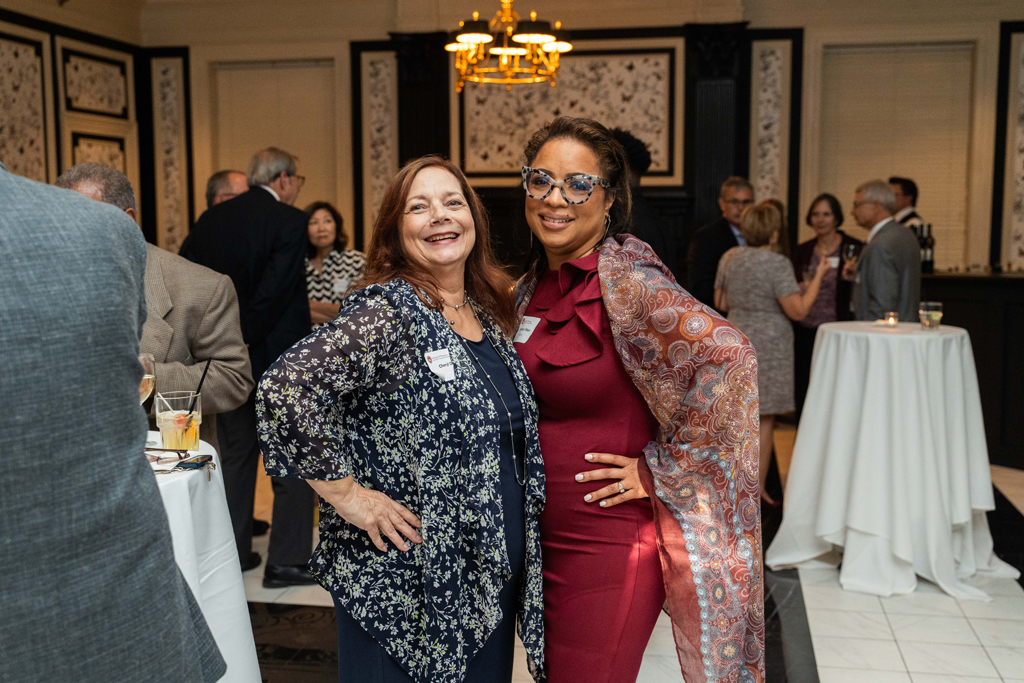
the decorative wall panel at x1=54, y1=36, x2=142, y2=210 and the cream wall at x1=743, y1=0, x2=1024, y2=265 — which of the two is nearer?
the cream wall at x1=743, y1=0, x2=1024, y2=265

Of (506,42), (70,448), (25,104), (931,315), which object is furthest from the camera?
(25,104)

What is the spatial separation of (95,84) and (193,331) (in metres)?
6.55

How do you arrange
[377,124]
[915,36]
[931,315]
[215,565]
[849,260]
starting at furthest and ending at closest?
[377,124] → [915,36] → [849,260] → [931,315] → [215,565]

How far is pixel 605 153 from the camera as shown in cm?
199

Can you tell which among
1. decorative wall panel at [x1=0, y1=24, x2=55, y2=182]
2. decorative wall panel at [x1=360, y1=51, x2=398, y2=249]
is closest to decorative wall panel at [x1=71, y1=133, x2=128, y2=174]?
decorative wall panel at [x1=0, y1=24, x2=55, y2=182]

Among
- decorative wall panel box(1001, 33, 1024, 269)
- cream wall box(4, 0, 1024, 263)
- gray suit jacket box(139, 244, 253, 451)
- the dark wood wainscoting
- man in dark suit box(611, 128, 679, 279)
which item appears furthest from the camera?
cream wall box(4, 0, 1024, 263)

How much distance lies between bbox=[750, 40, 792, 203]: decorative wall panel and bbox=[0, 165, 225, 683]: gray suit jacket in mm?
7520

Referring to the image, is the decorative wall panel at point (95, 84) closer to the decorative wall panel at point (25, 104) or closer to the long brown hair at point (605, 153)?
the decorative wall panel at point (25, 104)

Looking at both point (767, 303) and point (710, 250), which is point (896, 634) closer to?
point (767, 303)

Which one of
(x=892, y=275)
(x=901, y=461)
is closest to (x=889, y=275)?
(x=892, y=275)

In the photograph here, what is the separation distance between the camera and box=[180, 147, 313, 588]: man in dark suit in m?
3.67

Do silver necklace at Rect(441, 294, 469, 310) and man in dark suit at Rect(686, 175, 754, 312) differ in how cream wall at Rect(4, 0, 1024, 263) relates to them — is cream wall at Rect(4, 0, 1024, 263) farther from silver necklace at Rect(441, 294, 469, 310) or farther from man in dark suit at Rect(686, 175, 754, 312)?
silver necklace at Rect(441, 294, 469, 310)

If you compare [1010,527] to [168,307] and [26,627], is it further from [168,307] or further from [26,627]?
[26,627]

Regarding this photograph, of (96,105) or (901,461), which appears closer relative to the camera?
(901,461)
